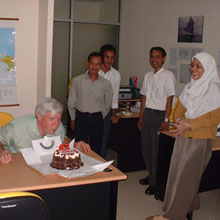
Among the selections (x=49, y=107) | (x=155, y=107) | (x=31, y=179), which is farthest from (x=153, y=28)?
(x=31, y=179)

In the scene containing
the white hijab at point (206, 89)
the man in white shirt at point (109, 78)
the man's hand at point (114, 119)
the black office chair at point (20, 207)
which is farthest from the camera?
the man's hand at point (114, 119)

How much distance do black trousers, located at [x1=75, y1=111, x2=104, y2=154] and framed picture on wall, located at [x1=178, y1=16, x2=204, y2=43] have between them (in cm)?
198

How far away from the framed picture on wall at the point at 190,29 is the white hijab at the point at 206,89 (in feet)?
6.85

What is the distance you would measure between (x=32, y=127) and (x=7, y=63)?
1.41 meters

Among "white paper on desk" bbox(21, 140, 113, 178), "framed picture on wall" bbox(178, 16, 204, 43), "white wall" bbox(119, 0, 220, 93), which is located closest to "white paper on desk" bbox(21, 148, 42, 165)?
"white paper on desk" bbox(21, 140, 113, 178)

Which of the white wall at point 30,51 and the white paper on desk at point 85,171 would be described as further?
the white wall at point 30,51

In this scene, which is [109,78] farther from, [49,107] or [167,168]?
[49,107]

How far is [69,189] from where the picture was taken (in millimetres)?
2609

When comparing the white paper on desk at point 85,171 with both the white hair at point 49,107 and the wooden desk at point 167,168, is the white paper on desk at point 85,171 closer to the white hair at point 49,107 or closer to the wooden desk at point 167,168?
the white hair at point 49,107

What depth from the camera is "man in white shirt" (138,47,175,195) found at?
4320 mm

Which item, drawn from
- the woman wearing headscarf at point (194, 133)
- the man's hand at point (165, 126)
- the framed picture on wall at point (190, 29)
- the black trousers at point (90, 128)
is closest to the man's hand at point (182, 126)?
the woman wearing headscarf at point (194, 133)

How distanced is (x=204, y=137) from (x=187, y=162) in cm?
28

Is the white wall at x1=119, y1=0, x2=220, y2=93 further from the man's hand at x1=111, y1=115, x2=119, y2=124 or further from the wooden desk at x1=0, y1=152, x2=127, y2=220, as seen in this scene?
the wooden desk at x1=0, y1=152, x2=127, y2=220

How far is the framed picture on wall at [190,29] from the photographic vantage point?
526 cm
